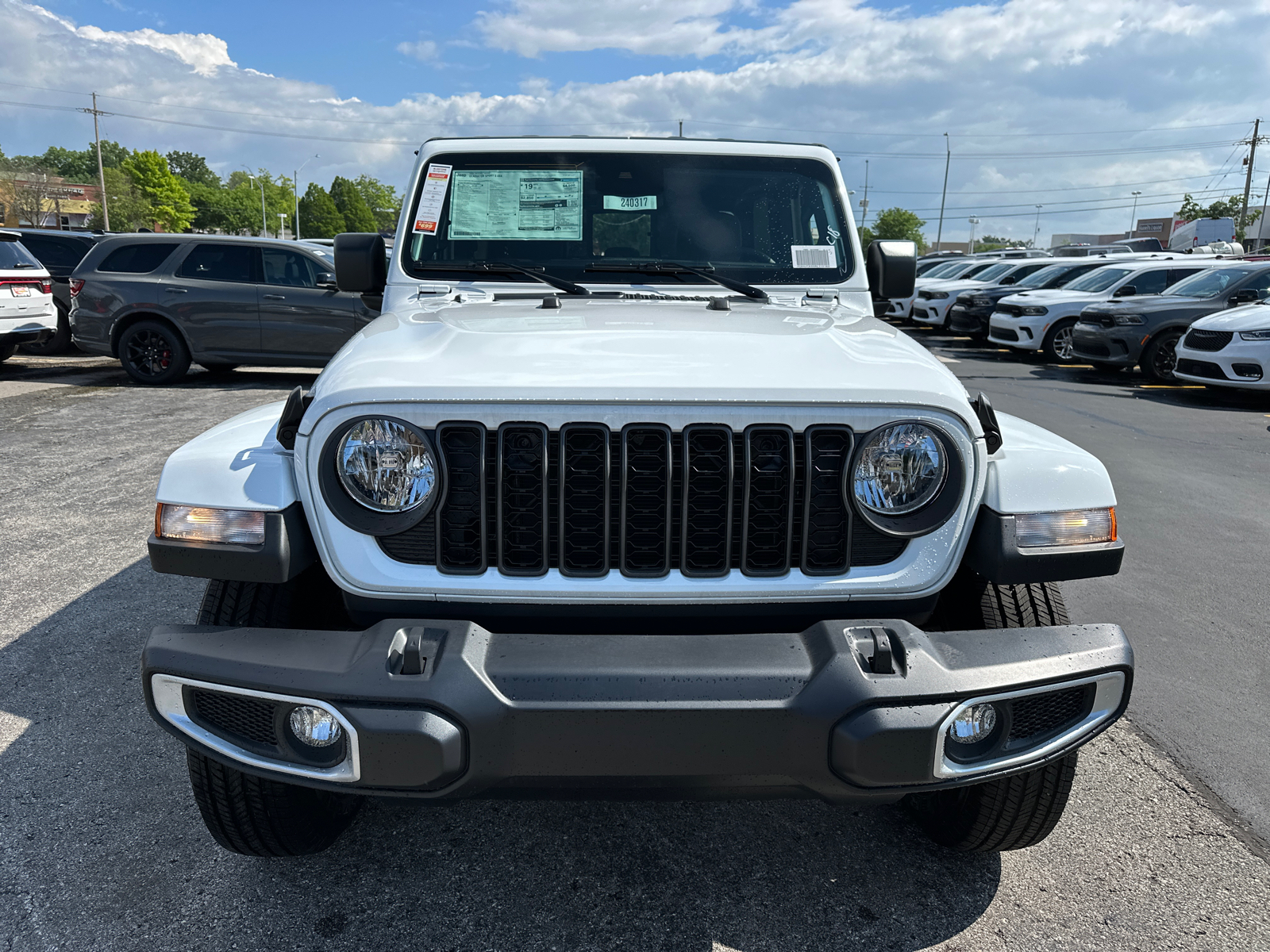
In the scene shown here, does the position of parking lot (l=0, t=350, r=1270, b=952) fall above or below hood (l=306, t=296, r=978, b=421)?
below

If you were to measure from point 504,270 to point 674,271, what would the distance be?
59 cm

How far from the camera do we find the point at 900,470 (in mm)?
2023

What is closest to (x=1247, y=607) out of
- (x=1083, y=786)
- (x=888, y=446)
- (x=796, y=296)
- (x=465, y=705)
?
(x=1083, y=786)

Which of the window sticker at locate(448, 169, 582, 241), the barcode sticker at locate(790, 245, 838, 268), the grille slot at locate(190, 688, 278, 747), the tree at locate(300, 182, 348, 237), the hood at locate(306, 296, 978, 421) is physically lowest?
the grille slot at locate(190, 688, 278, 747)

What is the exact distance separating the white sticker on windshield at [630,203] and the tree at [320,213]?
109m

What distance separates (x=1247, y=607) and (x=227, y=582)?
437 centimetres

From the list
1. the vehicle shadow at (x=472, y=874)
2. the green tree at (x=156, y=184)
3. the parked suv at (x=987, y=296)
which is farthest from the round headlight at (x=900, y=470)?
the green tree at (x=156, y=184)

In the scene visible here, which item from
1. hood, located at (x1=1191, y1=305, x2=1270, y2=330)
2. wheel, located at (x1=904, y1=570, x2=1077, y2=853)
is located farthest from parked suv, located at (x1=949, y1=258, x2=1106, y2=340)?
wheel, located at (x1=904, y1=570, x2=1077, y2=853)

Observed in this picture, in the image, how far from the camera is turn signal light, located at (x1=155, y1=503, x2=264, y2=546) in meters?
2.02

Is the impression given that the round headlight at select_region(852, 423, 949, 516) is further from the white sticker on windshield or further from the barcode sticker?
the white sticker on windshield

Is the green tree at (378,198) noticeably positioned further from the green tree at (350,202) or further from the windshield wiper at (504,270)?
the windshield wiper at (504,270)

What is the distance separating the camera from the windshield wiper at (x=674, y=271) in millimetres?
3232

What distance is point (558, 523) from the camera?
1979 millimetres

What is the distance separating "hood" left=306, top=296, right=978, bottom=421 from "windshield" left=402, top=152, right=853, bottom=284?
657 mm
